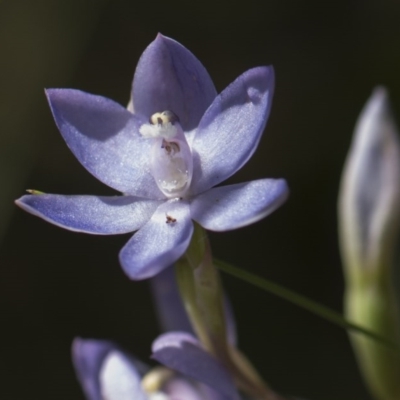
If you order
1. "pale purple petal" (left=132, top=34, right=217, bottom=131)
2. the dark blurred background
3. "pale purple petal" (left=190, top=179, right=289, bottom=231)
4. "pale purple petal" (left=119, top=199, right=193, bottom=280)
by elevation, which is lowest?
the dark blurred background

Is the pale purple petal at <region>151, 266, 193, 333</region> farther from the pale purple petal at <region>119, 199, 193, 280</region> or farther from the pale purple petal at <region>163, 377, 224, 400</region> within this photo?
the pale purple petal at <region>119, 199, 193, 280</region>

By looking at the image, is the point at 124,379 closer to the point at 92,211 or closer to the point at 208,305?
the point at 208,305

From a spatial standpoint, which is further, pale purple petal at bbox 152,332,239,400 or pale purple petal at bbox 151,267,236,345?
pale purple petal at bbox 151,267,236,345

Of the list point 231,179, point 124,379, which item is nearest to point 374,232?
point 124,379

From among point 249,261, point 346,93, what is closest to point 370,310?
point 249,261

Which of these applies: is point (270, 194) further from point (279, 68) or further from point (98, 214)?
point (279, 68)

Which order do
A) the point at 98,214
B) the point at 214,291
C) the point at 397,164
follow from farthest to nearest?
1. the point at 397,164
2. the point at 214,291
3. the point at 98,214

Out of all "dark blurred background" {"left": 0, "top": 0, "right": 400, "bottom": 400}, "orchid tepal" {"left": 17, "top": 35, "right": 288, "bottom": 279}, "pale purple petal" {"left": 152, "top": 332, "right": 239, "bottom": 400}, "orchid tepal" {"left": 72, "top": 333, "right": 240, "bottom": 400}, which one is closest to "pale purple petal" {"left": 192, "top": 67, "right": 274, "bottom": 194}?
"orchid tepal" {"left": 17, "top": 35, "right": 288, "bottom": 279}

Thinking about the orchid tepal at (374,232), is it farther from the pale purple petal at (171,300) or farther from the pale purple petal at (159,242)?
the pale purple petal at (159,242)
